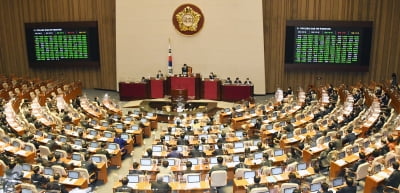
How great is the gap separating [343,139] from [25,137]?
11199 millimetres

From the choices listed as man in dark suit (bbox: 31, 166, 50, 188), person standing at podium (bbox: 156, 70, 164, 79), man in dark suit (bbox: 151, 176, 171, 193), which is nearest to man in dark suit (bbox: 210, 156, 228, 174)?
man in dark suit (bbox: 151, 176, 171, 193)

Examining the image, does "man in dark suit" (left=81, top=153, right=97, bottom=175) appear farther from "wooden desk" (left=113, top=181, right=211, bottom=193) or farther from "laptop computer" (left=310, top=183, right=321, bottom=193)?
"laptop computer" (left=310, top=183, right=321, bottom=193)

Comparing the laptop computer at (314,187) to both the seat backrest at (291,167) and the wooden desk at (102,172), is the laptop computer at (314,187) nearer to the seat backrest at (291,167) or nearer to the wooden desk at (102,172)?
the seat backrest at (291,167)

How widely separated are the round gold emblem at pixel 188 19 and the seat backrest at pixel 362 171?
55.0ft

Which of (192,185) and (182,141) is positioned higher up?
A: (182,141)

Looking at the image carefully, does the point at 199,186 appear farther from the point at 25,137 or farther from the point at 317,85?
the point at 317,85

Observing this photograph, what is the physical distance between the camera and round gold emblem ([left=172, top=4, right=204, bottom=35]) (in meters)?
27.1

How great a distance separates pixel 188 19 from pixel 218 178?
1667cm

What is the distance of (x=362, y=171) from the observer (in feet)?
41.2

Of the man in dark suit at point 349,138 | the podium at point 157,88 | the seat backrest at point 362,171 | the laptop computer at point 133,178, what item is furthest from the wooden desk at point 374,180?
the podium at point 157,88

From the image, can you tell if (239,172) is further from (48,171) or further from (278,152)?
(48,171)

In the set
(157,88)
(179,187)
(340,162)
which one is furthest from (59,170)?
(157,88)

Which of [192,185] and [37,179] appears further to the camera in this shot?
[37,179]

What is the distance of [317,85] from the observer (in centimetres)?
2856
